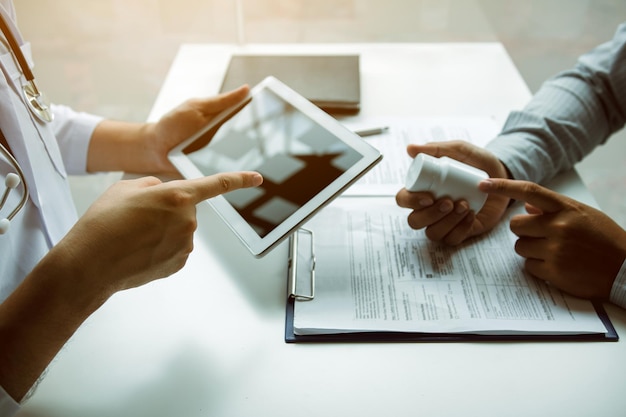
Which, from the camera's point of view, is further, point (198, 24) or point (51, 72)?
point (198, 24)

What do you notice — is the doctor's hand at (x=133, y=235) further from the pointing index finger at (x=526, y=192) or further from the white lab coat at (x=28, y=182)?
the pointing index finger at (x=526, y=192)

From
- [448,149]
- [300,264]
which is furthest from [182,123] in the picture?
[448,149]

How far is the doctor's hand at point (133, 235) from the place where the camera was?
602 mm

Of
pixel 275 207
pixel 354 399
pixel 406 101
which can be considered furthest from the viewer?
pixel 406 101

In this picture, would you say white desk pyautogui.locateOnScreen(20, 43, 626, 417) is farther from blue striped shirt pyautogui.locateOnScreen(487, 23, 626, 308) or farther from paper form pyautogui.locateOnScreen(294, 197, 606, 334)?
blue striped shirt pyautogui.locateOnScreen(487, 23, 626, 308)

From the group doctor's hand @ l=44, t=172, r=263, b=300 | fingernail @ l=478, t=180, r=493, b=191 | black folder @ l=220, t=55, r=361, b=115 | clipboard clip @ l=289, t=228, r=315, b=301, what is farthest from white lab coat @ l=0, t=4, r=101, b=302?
fingernail @ l=478, t=180, r=493, b=191

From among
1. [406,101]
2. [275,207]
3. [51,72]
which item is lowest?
[51,72]

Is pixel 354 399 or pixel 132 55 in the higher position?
pixel 354 399

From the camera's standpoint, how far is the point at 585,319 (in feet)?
2.29

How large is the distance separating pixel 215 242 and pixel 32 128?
0.30 m

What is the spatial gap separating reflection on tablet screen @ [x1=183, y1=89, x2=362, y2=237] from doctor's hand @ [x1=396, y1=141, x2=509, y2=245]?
0.12 meters

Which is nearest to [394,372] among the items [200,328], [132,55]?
[200,328]

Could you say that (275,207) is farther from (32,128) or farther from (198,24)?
(198,24)

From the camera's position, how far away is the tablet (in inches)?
28.6
